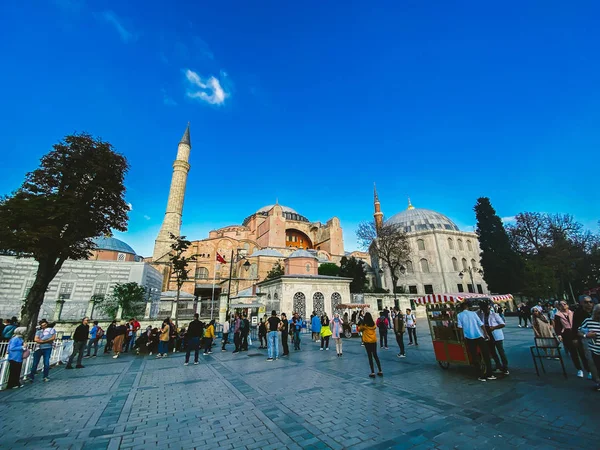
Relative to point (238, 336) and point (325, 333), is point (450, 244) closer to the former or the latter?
point (325, 333)

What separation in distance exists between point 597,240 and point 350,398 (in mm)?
42273

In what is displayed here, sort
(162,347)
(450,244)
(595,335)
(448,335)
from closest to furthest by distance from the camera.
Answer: (595,335) < (448,335) < (162,347) < (450,244)

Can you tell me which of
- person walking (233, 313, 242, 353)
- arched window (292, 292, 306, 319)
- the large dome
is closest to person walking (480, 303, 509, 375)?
person walking (233, 313, 242, 353)

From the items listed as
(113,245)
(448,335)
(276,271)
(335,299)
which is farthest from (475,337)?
(113,245)

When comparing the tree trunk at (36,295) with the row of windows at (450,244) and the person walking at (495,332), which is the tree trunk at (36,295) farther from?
the row of windows at (450,244)

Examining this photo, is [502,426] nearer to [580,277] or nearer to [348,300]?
[348,300]

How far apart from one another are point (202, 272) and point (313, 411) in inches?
1564

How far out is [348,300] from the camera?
24781 mm

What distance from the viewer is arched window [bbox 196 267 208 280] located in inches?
1576

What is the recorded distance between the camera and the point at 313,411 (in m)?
3.97

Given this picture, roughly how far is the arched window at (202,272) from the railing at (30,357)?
30.0 meters

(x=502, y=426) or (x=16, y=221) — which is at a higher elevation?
(x=16, y=221)

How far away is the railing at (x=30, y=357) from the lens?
19.8 ft

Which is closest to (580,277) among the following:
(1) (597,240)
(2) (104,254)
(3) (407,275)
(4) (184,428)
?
(1) (597,240)
